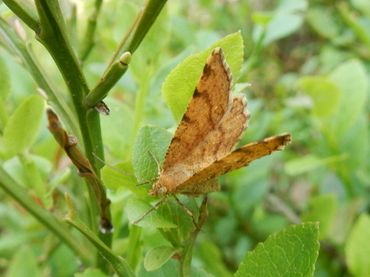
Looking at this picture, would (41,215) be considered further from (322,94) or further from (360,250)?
(322,94)

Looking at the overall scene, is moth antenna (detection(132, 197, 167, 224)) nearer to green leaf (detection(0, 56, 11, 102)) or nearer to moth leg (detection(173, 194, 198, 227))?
moth leg (detection(173, 194, 198, 227))

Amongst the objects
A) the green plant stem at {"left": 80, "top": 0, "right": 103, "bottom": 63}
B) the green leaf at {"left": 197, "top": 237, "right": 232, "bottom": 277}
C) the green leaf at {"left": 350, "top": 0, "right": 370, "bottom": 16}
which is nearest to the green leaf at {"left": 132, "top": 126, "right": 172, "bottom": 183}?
the green plant stem at {"left": 80, "top": 0, "right": 103, "bottom": 63}

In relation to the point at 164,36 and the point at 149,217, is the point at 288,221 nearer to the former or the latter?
the point at 164,36

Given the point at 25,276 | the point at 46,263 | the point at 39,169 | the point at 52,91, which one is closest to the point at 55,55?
the point at 52,91

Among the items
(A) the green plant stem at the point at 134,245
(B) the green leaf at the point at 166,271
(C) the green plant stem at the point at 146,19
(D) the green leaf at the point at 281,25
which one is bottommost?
(D) the green leaf at the point at 281,25

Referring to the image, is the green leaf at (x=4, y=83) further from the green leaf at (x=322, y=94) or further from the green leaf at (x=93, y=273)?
the green leaf at (x=322, y=94)

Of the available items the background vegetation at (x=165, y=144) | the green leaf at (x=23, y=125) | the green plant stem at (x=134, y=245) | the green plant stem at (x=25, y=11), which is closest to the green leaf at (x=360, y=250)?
the background vegetation at (x=165, y=144)
